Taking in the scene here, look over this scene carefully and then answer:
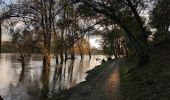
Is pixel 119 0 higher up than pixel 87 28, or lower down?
higher up

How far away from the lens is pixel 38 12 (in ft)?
168

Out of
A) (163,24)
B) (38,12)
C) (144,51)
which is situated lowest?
(144,51)

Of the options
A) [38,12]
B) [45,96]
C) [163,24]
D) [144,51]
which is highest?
[38,12]

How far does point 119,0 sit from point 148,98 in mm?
12892

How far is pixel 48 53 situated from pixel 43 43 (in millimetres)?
2179

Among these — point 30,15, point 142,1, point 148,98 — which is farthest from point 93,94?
point 30,15

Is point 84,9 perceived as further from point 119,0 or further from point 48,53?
point 48,53

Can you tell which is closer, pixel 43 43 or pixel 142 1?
pixel 142 1

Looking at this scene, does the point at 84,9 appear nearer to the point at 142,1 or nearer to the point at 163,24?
the point at 142,1

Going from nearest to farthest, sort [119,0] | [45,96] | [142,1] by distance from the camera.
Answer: [45,96] < [119,0] < [142,1]

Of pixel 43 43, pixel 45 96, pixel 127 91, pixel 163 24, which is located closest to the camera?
pixel 127 91

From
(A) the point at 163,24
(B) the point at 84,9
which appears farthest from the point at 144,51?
(A) the point at 163,24

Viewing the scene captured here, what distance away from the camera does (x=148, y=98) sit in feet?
54.6

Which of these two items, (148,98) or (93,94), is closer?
(148,98)
